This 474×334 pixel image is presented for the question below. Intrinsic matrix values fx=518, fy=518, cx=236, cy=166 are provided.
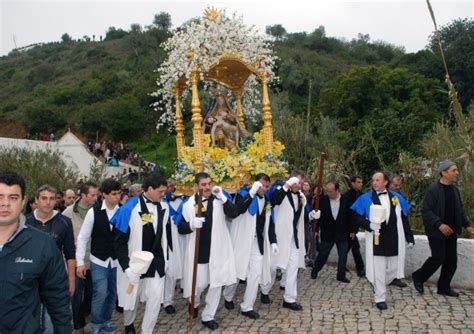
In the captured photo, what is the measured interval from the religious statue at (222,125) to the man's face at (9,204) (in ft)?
21.4

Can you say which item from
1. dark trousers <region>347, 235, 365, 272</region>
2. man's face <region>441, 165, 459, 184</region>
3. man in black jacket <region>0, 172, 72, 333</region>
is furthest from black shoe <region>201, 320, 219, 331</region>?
man's face <region>441, 165, 459, 184</region>

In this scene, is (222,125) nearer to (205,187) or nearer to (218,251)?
(205,187)

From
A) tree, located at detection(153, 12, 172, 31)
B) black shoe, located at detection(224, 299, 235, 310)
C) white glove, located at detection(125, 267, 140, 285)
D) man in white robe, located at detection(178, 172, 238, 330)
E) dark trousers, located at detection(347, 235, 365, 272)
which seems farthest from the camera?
tree, located at detection(153, 12, 172, 31)

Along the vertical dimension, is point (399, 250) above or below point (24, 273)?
below

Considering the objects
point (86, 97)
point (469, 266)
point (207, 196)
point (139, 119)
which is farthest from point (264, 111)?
point (86, 97)

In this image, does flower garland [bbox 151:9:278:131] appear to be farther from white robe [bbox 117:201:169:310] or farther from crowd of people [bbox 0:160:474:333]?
white robe [bbox 117:201:169:310]

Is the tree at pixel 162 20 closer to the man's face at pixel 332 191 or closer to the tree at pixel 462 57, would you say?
the tree at pixel 462 57

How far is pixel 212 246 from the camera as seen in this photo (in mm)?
6656

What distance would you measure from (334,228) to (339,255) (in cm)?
46

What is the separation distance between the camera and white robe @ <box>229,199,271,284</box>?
7014 millimetres

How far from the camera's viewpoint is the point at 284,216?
7555 mm

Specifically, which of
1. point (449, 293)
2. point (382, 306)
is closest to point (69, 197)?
point (382, 306)

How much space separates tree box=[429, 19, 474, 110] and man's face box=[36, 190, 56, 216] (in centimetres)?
3552

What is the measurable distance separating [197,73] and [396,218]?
433cm
